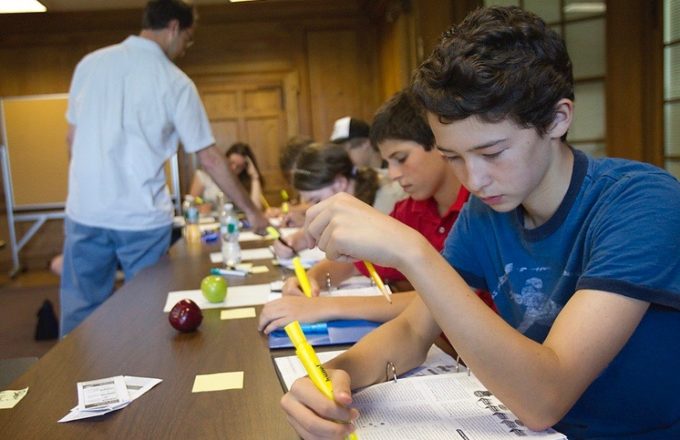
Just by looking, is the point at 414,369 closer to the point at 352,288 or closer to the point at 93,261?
the point at 352,288

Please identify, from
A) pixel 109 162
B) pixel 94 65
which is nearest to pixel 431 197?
pixel 109 162

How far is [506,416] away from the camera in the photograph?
814 mm

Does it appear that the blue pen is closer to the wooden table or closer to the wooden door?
the wooden table

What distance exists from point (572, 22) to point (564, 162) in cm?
282

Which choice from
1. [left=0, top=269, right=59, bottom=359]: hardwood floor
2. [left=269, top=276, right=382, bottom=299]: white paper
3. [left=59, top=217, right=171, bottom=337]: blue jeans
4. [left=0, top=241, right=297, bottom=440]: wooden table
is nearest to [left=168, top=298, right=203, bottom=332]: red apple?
[left=0, top=241, right=297, bottom=440]: wooden table

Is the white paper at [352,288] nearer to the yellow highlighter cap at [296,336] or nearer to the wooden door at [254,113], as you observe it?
the yellow highlighter cap at [296,336]

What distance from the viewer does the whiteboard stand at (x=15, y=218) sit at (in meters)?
6.04

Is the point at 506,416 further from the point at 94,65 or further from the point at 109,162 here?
the point at 94,65

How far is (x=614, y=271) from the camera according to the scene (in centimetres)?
76

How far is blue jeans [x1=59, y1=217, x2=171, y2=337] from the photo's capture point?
2479mm

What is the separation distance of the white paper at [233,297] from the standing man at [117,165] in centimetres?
85

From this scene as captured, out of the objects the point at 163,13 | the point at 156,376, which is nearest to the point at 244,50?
the point at 163,13

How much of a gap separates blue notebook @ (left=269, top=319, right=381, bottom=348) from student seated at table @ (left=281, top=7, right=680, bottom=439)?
175 millimetres

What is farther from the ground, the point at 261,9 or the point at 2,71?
the point at 261,9
